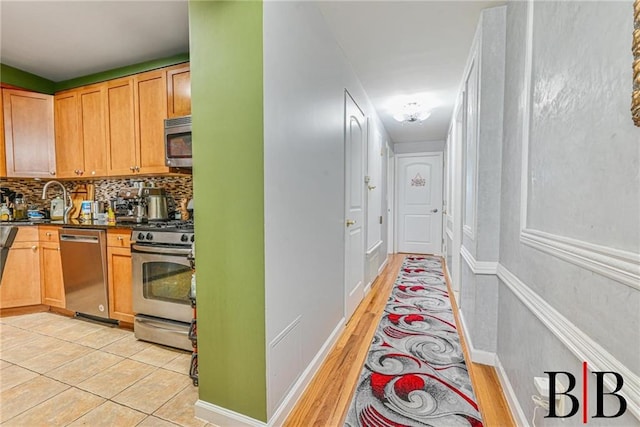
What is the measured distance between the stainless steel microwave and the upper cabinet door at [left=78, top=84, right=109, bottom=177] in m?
0.91

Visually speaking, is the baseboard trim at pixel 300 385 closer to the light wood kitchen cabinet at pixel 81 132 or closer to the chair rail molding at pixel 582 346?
the chair rail molding at pixel 582 346

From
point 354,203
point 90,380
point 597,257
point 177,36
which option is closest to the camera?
point 597,257

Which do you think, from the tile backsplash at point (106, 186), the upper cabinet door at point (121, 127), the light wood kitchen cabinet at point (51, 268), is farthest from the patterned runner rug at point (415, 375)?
the light wood kitchen cabinet at point (51, 268)

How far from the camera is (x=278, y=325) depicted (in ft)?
4.52

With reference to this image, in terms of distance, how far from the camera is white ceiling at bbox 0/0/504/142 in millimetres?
1892

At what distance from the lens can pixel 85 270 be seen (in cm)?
259

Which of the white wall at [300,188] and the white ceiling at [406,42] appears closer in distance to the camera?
the white wall at [300,188]

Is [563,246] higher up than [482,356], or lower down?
higher up

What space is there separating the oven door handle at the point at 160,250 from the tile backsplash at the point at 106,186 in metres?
0.83

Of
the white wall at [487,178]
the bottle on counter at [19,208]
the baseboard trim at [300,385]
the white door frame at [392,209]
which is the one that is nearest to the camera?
the baseboard trim at [300,385]

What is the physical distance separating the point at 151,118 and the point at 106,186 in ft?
4.17

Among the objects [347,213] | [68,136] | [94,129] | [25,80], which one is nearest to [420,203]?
[347,213]

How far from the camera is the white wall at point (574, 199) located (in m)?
0.67

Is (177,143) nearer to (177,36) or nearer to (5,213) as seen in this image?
(177,36)
